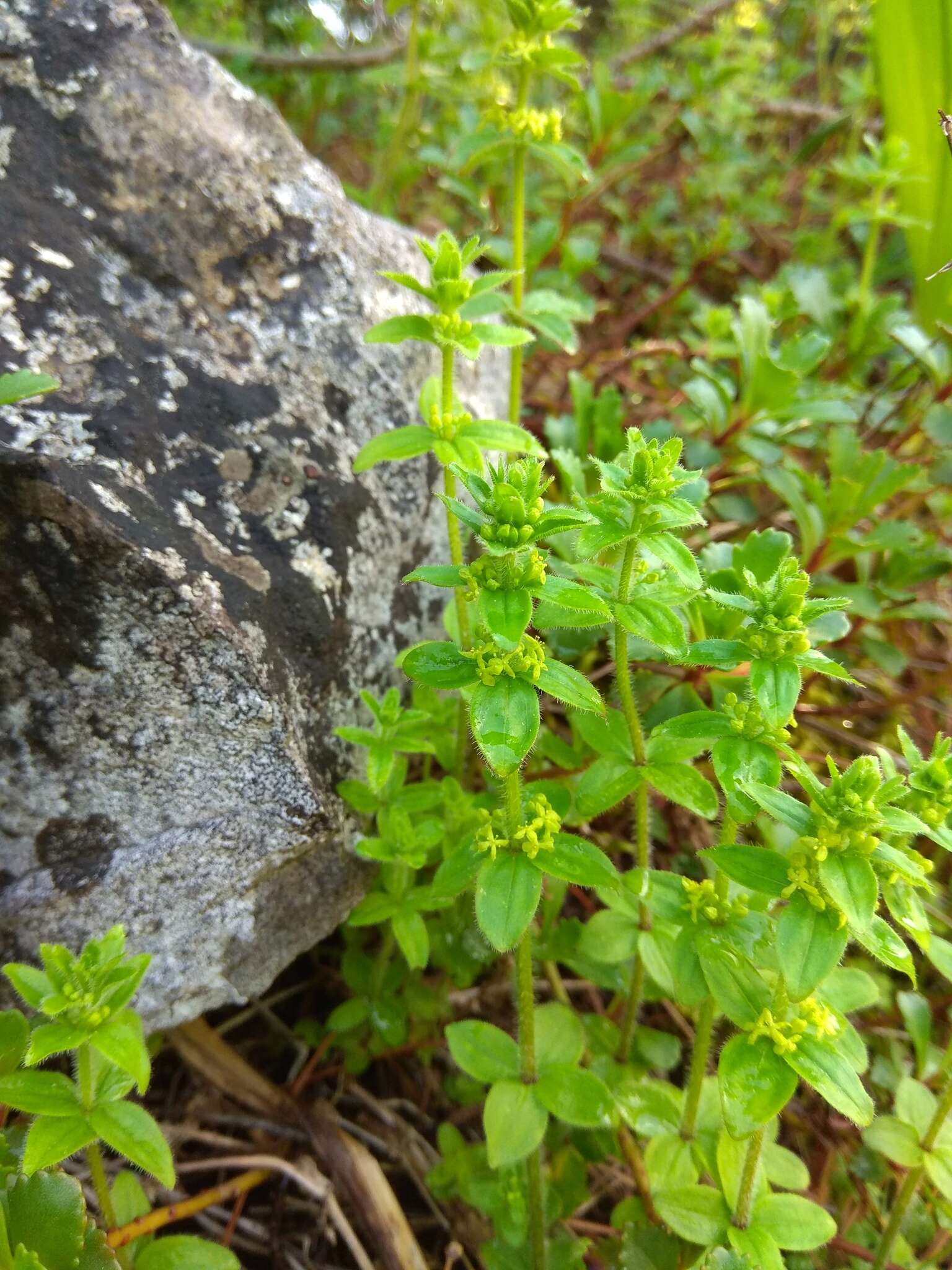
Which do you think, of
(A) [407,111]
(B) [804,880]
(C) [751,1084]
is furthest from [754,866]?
(A) [407,111]

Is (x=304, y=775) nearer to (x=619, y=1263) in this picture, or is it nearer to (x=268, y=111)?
(x=619, y=1263)

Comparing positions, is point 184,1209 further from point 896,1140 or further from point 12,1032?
point 896,1140

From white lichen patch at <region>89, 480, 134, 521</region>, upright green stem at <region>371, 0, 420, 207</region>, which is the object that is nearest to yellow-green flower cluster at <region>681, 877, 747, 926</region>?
white lichen patch at <region>89, 480, 134, 521</region>

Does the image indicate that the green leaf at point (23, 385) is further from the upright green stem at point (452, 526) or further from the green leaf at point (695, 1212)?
the green leaf at point (695, 1212)

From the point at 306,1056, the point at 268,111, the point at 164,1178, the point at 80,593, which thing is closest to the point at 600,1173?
the point at 306,1056

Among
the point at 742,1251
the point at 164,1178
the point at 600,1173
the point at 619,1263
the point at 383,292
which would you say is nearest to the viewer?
the point at 164,1178

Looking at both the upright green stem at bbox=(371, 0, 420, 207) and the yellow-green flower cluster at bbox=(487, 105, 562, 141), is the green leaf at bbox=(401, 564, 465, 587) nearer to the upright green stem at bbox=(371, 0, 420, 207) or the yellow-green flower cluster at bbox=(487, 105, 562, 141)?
the yellow-green flower cluster at bbox=(487, 105, 562, 141)

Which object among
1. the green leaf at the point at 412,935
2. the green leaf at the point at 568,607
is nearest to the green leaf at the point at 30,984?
the green leaf at the point at 412,935
